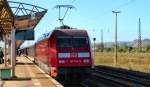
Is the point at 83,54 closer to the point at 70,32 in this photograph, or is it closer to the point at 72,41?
the point at 72,41

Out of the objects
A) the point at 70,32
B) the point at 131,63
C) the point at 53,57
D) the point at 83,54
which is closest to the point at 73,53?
the point at 83,54

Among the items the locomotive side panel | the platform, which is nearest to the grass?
the platform

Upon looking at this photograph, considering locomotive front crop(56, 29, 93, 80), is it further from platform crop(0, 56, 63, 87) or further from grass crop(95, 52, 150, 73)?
grass crop(95, 52, 150, 73)

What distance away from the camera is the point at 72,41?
25297 mm

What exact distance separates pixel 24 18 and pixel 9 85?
20.6 ft

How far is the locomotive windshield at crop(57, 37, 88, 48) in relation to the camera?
990 inches

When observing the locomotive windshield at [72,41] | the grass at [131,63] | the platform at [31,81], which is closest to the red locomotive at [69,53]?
the locomotive windshield at [72,41]

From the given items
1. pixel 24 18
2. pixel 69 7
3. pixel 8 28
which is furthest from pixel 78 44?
pixel 8 28

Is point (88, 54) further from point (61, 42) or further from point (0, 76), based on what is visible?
point (0, 76)

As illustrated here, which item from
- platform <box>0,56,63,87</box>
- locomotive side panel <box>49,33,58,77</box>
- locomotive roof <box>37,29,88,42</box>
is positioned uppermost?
locomotive roof <box>37,29,88,42</box>

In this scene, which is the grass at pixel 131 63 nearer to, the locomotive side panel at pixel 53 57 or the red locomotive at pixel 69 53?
the red locomotive at pixel 69 53

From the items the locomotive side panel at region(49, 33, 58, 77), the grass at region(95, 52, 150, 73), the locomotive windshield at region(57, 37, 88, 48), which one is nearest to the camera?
the locomotive side panel at region(49, 33, 58, 77)

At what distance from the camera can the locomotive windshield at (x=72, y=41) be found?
25141mm

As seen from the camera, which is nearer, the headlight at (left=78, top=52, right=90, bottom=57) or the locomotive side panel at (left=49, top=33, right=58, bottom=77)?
the locomotive side panel at (left=49, top=33, right=58, bottom=77)
